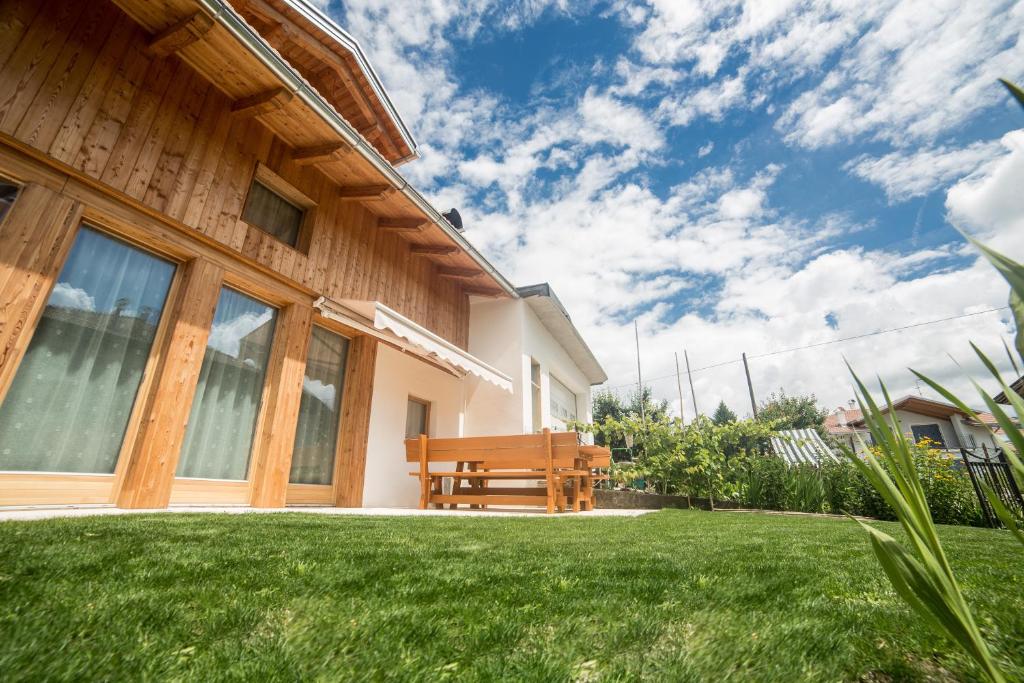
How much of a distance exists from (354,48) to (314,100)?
3.06m

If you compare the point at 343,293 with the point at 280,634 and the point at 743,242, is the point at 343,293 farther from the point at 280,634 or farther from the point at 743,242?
the point at 743,242

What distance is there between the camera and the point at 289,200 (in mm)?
6488

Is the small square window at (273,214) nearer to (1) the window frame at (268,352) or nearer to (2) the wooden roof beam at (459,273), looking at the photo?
(1) the window frame at (268,352)

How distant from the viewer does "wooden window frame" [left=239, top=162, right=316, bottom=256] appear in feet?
19.3

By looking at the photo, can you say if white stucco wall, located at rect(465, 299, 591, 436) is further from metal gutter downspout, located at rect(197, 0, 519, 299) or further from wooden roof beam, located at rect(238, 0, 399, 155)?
wooden roof beam, located at rect(238, 0, 399, 155)

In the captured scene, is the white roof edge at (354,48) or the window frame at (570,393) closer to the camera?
the white roof edge at (354,48)

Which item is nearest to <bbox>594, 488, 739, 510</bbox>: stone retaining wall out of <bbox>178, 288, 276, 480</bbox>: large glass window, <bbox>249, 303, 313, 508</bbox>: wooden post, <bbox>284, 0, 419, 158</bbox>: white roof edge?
<bbox>249, 303, 313, 508</bbox>: wooden post

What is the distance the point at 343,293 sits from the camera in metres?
6.95

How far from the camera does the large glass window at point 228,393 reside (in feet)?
16.7

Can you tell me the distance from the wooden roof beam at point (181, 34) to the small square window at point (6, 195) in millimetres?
1990

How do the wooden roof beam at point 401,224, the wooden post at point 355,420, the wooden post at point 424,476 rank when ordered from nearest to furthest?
the wooden post at point 355,420, the wooden post at point 424,476, the wooden roof beam at point 401,224

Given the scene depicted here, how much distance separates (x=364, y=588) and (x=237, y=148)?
19.3ft

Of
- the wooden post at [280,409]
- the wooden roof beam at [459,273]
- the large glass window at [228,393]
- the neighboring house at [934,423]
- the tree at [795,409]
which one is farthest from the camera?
the tree at [795,409]

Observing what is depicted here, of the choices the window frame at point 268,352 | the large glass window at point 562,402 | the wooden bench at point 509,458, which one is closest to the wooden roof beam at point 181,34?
the window frame at point 268,352
